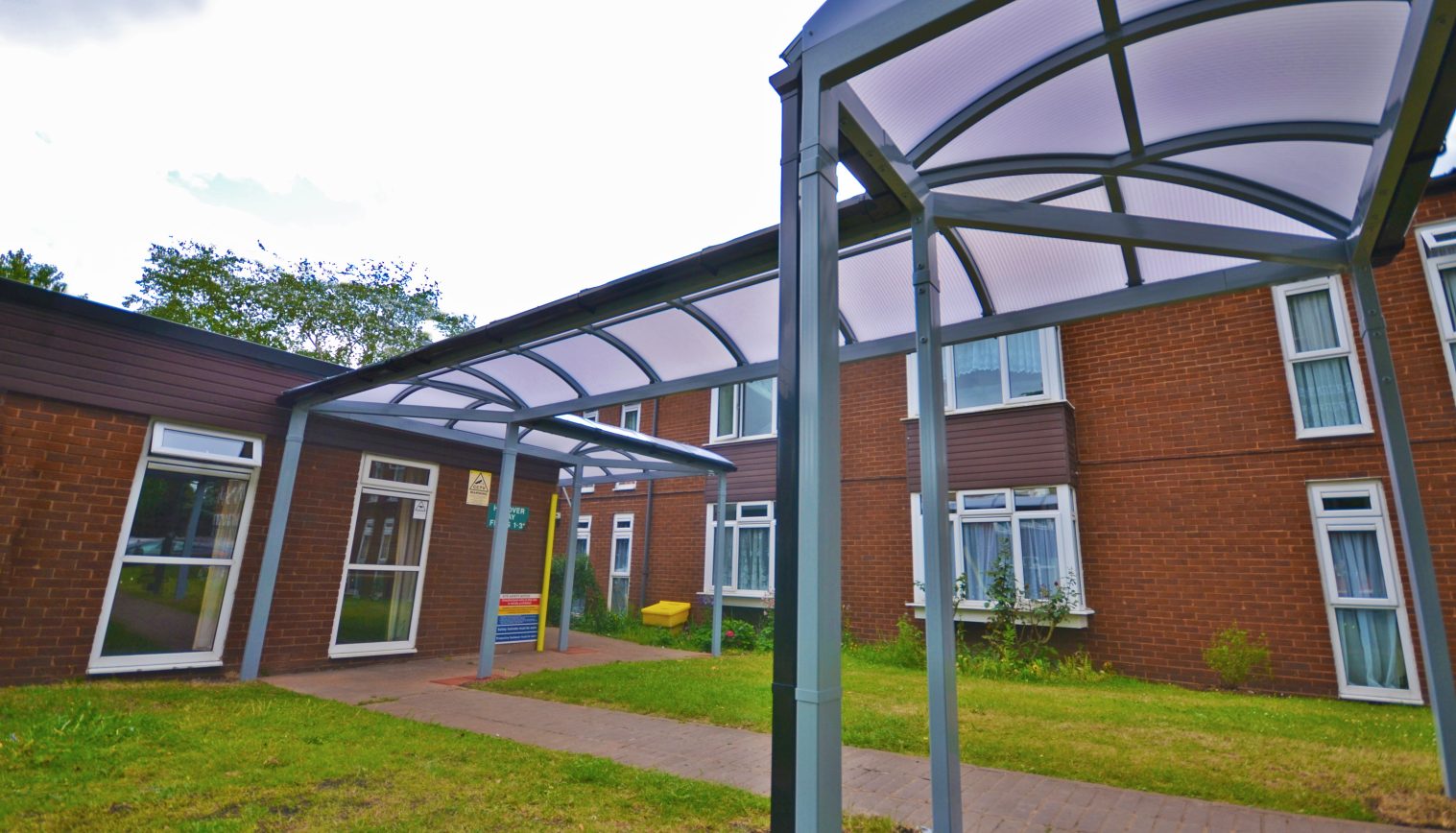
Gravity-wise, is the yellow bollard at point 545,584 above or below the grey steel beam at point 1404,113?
below

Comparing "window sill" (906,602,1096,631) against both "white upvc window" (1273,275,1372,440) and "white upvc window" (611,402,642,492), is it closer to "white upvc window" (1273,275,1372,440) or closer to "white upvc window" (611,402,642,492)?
"white upvc window" (1273,275,1372,440)

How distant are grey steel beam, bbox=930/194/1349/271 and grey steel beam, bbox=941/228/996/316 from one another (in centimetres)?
41

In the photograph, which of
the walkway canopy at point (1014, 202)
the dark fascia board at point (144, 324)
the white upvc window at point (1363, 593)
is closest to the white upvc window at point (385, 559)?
the dark fascia board at point (144, 324)

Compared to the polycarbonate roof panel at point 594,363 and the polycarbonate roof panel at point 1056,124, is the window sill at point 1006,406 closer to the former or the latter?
the polycarbonate roof panel at point 594,363

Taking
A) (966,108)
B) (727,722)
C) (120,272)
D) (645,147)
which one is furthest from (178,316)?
(966,108)

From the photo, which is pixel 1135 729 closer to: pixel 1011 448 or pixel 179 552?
pixel 1011 448

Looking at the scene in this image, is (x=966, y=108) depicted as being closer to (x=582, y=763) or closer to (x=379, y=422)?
(x=582, y=763)

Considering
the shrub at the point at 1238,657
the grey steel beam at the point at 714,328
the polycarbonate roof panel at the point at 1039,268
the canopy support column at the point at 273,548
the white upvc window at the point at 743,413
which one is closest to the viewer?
the polycarbonate roof panel at the point at 1039,268

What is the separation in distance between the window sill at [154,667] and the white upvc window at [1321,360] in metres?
13.0

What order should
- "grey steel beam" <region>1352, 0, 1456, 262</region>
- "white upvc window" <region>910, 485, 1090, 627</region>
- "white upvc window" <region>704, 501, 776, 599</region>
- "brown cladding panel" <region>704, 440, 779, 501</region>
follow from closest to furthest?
"grey steel beam" <region>1352, 0, 1456, 262</region> < "white upvc window" <region>910, 485, 1090, 627</region> < "white upvc window" <region>704, 501, 776, 599</region> < "brown cladding panel" <region>704, 440, 779, 501</region>

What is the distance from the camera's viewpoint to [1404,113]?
292 centimetres

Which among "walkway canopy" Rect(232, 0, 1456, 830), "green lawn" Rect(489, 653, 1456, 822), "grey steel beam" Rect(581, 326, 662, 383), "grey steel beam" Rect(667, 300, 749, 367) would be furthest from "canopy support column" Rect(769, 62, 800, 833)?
"grey steel beam" Rect(581, 326, 662, 383)

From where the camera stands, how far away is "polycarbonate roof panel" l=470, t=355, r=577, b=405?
6.97 m

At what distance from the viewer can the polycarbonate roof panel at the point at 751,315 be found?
16.6ft
